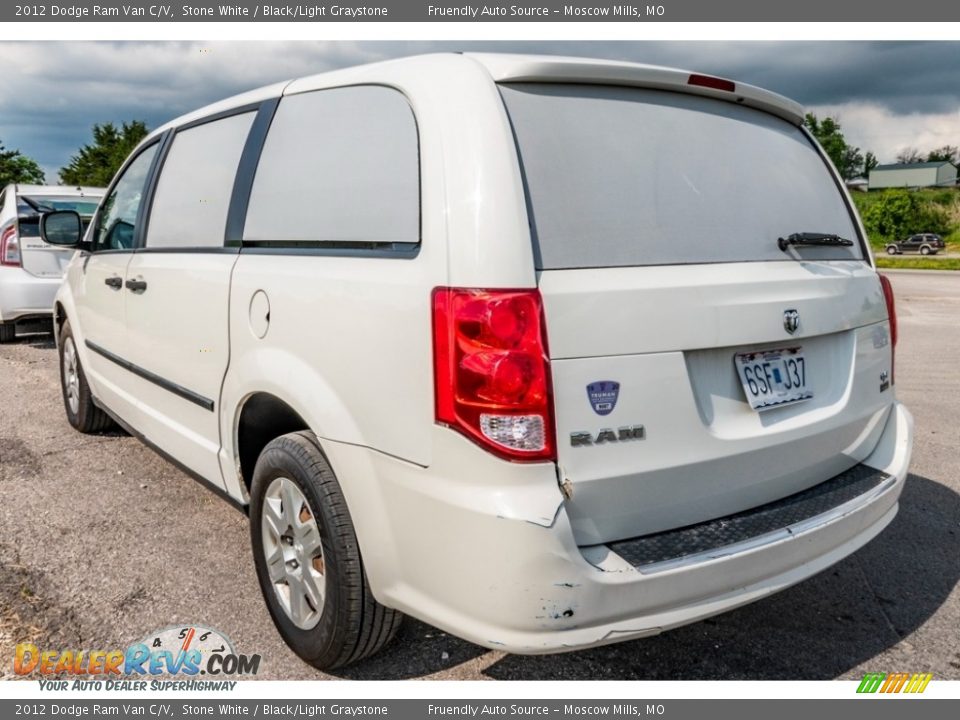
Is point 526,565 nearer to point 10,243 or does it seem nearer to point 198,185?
point 198,185

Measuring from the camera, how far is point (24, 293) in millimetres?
8438

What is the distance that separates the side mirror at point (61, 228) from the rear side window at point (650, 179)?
3460 millimetres

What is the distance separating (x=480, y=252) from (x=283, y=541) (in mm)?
1321

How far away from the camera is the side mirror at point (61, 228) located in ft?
14.6

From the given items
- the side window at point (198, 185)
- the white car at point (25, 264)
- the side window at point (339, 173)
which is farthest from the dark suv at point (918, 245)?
the side window at point (339, 173)

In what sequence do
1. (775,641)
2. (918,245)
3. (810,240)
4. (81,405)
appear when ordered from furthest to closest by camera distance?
(918,245), (81,405), (775,641), (810,240)

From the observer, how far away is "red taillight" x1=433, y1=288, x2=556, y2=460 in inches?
76.0

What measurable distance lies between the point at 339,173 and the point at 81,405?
→ 11.4 ft

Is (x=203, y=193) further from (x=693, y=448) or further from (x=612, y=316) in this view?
(x=693, y=448)

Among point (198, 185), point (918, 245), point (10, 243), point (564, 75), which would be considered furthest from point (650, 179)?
point (918, 245)

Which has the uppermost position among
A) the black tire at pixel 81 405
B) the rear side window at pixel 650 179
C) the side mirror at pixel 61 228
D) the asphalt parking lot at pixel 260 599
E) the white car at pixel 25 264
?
the rear side window at pixel 650 179

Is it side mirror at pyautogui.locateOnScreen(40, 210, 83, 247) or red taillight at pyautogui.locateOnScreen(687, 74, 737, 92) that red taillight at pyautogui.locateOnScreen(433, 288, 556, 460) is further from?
side mirror at pyautogui.locateOnScreen(40, 210, 83, 247)

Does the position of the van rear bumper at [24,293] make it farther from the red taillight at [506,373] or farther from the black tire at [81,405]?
the red taillight at [506,373]

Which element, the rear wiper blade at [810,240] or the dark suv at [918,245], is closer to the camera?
the rear wiper blade at [810,240]
